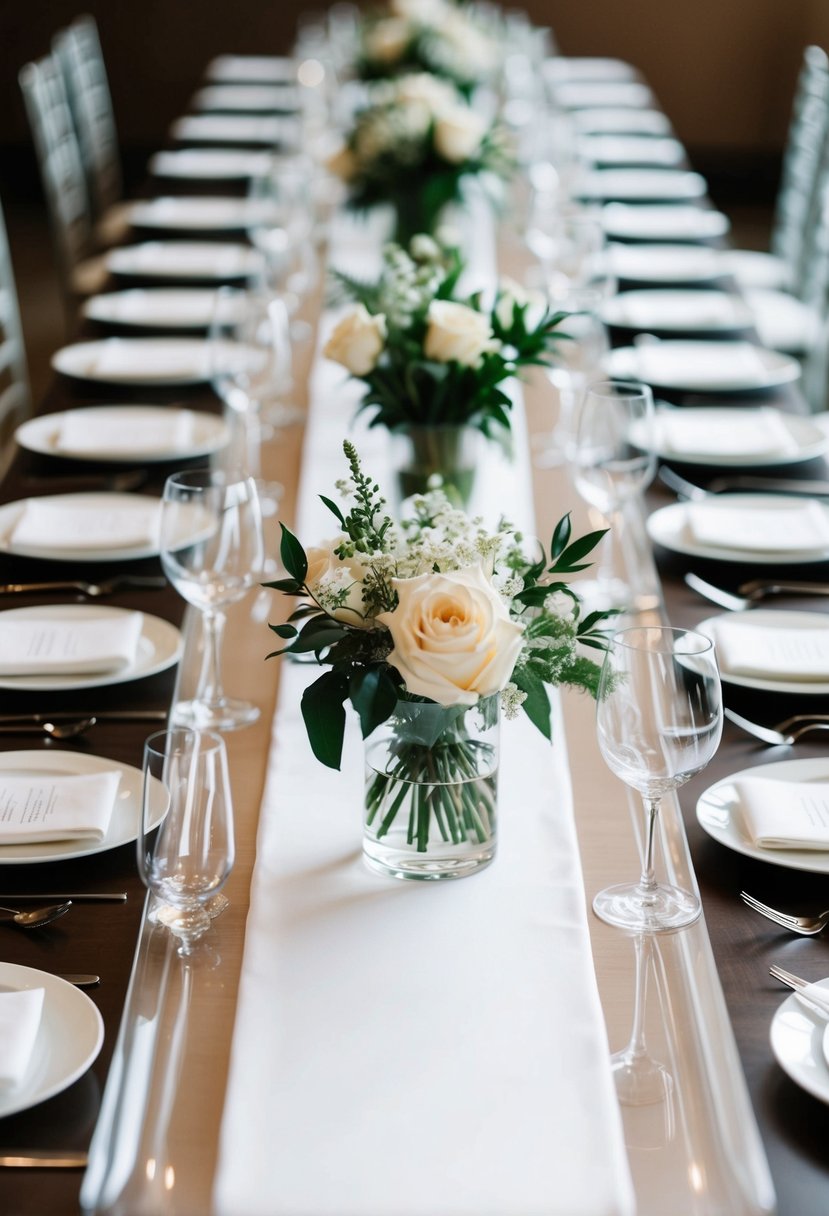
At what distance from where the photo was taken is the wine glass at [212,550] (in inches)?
63.1

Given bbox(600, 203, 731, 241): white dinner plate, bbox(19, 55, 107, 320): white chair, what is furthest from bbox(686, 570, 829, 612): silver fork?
bbox(19, 55, 107, 320): white chair

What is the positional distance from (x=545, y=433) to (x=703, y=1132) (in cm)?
167

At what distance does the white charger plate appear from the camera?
51.8 inches

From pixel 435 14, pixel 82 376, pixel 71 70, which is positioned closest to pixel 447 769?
pixel 82 376

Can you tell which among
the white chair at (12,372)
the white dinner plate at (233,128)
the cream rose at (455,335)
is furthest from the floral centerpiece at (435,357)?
the white dinner plate at (233,128)

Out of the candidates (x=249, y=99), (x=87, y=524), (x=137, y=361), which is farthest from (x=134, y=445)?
(x=249, y=99)

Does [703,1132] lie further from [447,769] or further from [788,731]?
[788,731]

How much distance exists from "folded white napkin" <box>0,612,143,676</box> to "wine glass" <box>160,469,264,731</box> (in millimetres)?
111

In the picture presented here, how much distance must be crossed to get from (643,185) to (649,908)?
137 inches

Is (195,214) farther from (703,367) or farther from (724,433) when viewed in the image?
(724,433)

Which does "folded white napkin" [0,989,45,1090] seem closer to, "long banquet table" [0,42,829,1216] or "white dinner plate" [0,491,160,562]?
"long banquet table" [0,42,829,1216]

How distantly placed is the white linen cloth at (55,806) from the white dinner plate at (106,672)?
0.72 ft

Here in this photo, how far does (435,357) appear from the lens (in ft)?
6.24

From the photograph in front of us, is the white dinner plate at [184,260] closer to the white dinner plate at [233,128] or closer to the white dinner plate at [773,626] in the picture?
the white dinner plate at [233,128]
